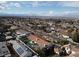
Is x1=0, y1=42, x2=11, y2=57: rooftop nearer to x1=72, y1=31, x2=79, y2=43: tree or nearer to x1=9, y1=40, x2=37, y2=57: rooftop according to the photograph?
x1=9, y1=40, x2=37, y2=57: rooftop

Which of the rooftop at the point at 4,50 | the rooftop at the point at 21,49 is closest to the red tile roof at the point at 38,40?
the rooftop at the point at 21,49

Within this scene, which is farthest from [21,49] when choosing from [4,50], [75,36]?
[75,36]

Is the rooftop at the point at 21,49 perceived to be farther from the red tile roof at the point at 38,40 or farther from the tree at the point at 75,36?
the tree at the point at 75,36

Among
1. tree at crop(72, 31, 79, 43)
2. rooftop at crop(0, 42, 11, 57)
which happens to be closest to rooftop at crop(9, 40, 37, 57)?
rooftop at crop(0, 42, 11, 57)

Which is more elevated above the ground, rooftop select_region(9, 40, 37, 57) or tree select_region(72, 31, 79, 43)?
tree select_region(72, 31, 79, 43)

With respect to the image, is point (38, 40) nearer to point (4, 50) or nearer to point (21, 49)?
point (21, 49)

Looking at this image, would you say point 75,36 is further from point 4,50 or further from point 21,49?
point 4,50

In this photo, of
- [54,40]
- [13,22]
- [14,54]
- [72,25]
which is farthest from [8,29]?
[72,25]

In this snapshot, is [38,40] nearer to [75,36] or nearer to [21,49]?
[21,49]

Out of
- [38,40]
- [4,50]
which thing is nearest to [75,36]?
[38,40]

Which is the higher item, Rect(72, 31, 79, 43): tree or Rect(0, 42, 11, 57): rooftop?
Rect(72, 31, 79, 43): tree

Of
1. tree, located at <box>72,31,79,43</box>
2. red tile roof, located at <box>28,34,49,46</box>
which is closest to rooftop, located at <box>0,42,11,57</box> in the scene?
red tile roof, located at <box>28,34,49,46</box>

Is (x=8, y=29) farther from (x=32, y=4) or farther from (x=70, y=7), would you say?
(x=70, y=7)
